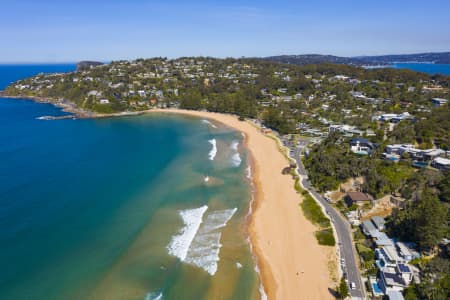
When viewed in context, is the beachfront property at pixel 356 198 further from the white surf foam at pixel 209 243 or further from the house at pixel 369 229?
the white surf foam at pixel 209 243

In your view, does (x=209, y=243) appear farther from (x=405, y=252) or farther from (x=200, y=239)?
Answer: (x=405, y=252)

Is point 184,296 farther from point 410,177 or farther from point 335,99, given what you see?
point 335,99

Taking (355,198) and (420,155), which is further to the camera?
(420,155)

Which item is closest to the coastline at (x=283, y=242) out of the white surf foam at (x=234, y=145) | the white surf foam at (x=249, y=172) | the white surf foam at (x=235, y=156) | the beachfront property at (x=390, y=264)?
the white surf foam at (x=249, y=172)

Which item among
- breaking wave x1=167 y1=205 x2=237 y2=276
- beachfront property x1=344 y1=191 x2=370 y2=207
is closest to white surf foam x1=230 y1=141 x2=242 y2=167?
breaking wave x1=167 y1=205 x2=237 y2=276

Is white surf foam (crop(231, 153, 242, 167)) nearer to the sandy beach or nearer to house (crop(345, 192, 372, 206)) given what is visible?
the sandy beach

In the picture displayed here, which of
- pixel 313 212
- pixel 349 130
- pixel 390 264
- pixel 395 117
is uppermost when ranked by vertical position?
pixel 395 117

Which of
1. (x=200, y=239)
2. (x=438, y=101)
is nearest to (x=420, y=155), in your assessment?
(x=200, y=239)
